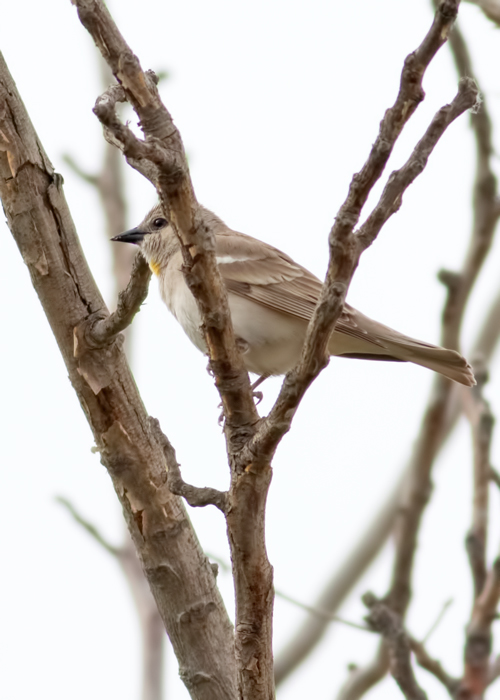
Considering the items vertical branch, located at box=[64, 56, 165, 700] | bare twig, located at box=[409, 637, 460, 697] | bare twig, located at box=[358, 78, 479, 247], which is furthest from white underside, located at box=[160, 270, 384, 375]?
bare twig, located at box=[358, 78, 479, 247]

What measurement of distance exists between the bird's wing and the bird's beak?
68 cm

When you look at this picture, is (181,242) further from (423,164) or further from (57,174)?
(57,174)

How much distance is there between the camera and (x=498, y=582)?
467 centimetres

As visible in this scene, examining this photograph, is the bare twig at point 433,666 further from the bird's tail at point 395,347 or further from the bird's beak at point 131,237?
the bird's beak at point 131,237

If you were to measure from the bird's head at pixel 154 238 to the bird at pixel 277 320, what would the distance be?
10 centimetres

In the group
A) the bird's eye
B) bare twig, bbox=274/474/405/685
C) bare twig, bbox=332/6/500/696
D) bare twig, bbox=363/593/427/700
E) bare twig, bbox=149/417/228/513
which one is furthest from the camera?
bare twig, bbox=274/474/405/685

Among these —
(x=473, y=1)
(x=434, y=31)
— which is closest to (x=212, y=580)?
(x=434, y=31)

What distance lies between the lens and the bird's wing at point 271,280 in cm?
557

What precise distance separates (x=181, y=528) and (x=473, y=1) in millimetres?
3170

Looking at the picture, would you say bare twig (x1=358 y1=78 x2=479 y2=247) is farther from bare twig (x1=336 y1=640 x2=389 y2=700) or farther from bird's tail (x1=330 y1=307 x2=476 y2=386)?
bare twig (x1=336 y1=640 x2=389 y2=700)

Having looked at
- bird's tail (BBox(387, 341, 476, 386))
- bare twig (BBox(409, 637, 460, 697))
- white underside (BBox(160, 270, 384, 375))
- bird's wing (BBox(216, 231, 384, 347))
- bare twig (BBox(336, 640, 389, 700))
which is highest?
bird's wing (BBox(216, 231, 384, 347))

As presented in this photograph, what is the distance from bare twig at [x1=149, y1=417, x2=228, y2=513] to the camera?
3295 millimetres

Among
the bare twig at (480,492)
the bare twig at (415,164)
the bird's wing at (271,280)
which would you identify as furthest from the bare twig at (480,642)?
the bare twig at (415,164)

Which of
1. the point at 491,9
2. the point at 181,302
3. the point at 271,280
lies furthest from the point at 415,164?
the point at 271,280
